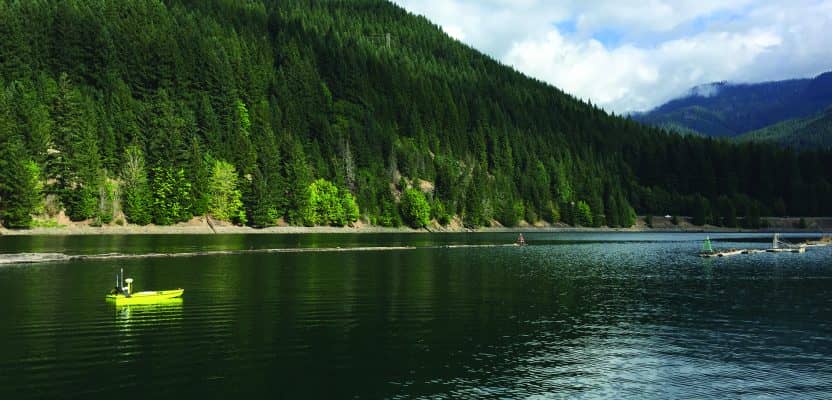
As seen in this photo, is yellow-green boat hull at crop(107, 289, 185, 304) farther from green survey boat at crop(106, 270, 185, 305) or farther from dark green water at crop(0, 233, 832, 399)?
dark green water at crop(0, 233, 832, 399)

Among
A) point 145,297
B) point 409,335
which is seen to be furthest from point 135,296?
point 409,335

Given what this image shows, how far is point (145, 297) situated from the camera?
186 feet

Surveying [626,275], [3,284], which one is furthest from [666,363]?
[3,284]

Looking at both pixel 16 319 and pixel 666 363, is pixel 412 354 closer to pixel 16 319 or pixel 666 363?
pixel 666 363

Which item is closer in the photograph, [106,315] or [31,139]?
[106,315]

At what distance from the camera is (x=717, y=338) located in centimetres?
4497

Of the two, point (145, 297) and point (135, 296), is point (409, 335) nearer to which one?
point (145, 297)

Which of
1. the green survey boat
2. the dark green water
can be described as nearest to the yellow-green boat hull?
the green survey boat

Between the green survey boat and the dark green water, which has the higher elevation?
the green survey boat

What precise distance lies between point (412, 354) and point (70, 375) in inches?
723

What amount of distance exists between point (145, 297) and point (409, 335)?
2703cm

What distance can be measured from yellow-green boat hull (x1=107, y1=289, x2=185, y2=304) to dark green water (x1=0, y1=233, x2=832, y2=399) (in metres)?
1.09

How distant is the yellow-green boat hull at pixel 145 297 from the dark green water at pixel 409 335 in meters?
1.09

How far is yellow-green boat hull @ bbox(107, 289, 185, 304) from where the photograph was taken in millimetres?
55594
